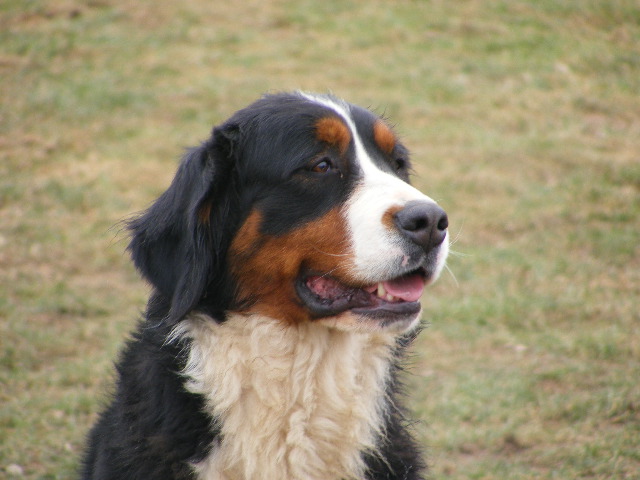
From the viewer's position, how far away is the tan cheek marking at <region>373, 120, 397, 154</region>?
3.39m

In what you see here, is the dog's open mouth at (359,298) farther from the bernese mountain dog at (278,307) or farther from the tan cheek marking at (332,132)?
the tan cheek marking at (332,132)

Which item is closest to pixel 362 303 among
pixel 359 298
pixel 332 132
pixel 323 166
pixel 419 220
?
pixel 359 298

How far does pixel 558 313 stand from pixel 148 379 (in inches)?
173

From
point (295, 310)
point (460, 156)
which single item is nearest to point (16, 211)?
point (460, 156)

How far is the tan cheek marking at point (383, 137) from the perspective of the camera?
11.1 feet

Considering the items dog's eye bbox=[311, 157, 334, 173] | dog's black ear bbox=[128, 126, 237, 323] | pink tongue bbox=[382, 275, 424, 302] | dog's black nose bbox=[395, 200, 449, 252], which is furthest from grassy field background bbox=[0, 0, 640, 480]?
dog's black nose bbox=[395, 200, 449, 252]

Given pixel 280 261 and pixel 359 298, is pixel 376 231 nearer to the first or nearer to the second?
pixel 359 298

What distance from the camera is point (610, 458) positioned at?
445 centimetres

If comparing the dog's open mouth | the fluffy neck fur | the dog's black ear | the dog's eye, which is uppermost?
the dog's eye

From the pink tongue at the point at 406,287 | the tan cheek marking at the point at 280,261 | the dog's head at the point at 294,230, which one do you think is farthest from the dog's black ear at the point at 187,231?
the pink tongue at the point at 406,287

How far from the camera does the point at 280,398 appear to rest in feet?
10.1

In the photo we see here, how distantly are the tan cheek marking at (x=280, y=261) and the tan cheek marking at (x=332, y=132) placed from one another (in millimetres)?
321

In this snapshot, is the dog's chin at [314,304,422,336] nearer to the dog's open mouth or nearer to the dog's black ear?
the dog's open mouth

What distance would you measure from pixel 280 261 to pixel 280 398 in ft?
1.83
